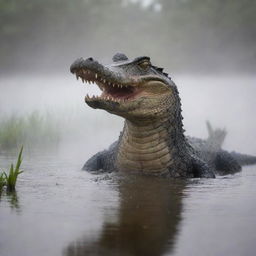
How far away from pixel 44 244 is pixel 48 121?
323 inches

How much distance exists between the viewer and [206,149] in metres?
9.80

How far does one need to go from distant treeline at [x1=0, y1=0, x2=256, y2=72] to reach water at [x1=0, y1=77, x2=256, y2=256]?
26315 mm

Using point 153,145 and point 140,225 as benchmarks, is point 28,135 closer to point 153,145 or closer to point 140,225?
point 153,145

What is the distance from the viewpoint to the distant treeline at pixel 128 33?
1424 inches

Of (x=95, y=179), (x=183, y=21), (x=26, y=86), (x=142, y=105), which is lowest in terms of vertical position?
(x=95, y=179)

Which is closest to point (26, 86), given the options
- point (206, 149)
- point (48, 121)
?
point (48, 121)

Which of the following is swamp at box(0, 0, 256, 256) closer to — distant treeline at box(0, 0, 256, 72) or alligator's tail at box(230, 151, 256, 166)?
distant treeline at box(0, 0, 256, 72)

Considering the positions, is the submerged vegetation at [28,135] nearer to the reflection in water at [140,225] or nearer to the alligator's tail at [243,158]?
the alligator's tail at [243,158]

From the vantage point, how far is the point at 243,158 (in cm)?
1059

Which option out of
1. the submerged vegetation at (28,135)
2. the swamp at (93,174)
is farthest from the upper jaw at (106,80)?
the submerged vegetation at (28,135)

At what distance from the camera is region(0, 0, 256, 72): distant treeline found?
36181mm

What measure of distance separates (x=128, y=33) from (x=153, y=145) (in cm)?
3002

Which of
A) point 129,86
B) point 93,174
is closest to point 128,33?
point 93,174

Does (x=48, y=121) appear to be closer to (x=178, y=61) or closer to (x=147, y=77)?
(x=147, y=77)
